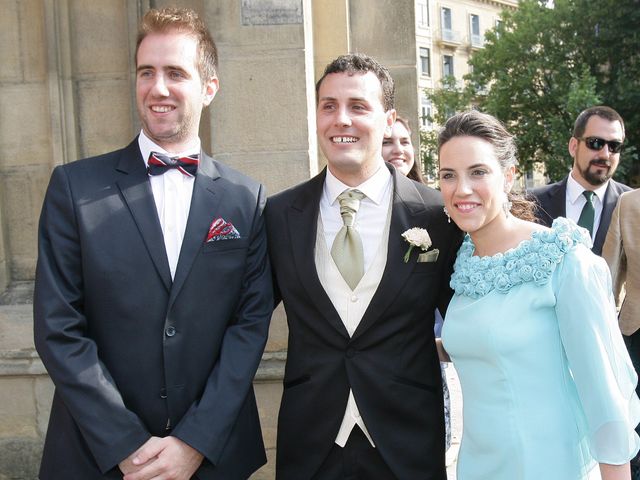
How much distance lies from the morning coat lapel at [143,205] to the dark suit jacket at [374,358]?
0.46m

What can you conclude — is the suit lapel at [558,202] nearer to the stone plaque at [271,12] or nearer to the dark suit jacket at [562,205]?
the dark suit jacket at [562,205]

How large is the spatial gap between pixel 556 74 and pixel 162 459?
84.8 ft

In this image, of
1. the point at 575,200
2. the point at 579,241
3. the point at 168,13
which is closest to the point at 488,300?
the point at 579,241

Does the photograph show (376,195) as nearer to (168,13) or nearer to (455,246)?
(455,246)

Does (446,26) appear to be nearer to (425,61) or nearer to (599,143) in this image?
(425,61)

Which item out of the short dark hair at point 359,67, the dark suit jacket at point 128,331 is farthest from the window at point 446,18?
the dark suit jacket at point 128,331

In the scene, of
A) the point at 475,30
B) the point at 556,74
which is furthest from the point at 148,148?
the point at 475,30

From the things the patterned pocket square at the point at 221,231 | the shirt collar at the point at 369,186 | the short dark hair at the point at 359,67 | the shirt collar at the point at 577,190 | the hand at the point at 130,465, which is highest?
the short dark hair at the point at 359,67

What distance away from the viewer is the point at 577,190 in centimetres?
453

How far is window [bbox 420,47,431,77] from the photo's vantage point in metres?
48.6

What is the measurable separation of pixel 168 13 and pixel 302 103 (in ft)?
3.98

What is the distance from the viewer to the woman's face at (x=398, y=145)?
4086 mm

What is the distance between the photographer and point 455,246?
2.75 meters

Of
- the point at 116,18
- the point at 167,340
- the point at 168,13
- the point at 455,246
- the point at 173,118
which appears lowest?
the point at 167,340
